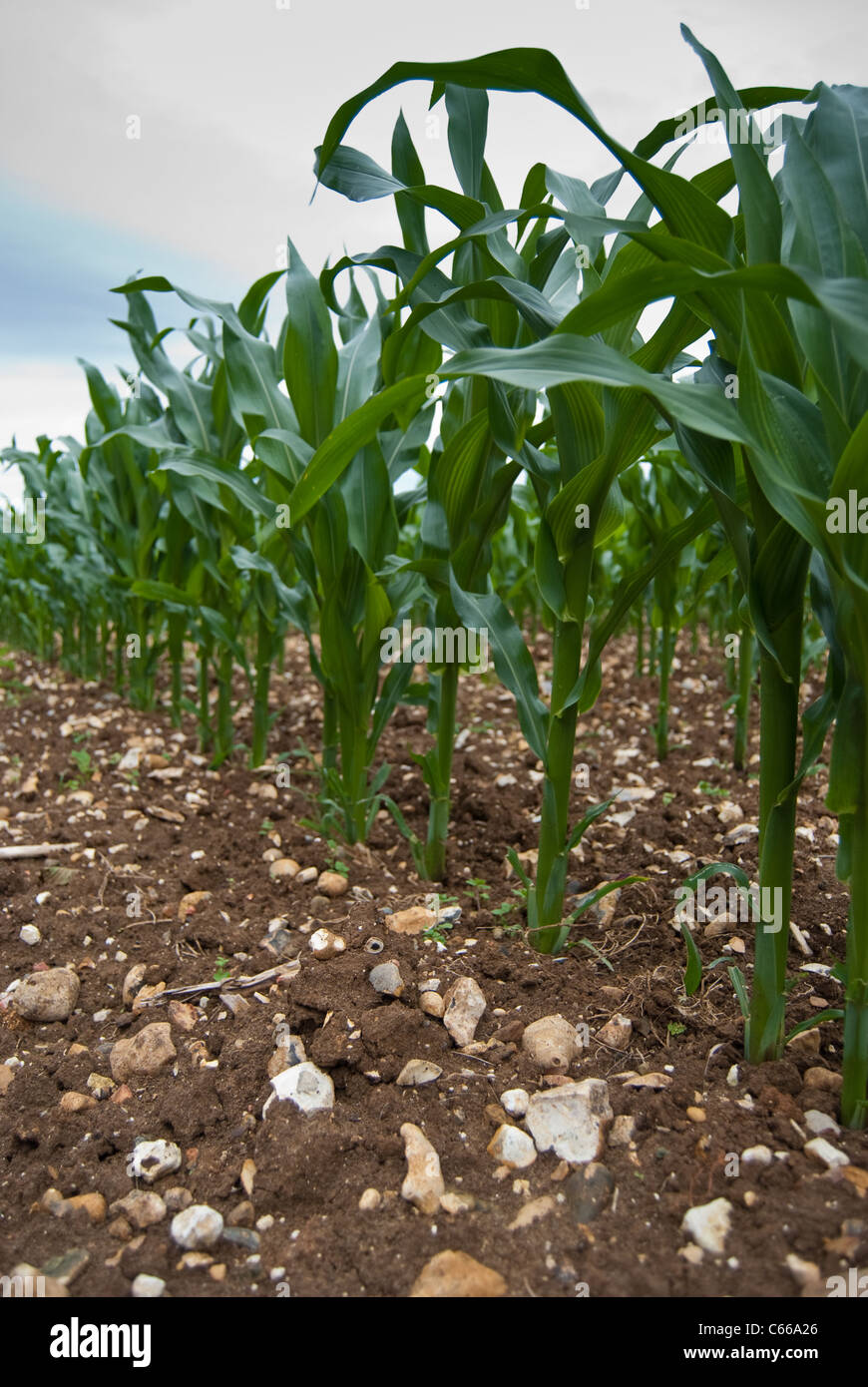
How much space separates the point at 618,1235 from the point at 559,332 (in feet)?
3.24

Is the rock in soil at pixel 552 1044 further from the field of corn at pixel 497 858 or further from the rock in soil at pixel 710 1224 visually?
the rock in soil at pixel 710 1224

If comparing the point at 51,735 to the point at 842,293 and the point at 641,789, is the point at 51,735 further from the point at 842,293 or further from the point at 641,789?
the point at 842,293

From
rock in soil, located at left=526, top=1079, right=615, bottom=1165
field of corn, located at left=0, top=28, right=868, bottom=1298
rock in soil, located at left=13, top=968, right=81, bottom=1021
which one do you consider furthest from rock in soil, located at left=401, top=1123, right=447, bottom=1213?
rock in soil, located at left=13, top=968, right=81, bottom=1021

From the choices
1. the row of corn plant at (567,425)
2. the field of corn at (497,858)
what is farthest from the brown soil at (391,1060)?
the row of corn plant at (567,425)

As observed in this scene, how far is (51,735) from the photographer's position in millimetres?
3217

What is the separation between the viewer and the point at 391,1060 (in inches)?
49.6

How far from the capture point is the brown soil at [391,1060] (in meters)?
0.94

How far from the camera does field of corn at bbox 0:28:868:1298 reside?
937mm

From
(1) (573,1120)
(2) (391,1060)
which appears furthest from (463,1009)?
(1) (573,1120)

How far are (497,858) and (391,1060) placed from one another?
2.63ft

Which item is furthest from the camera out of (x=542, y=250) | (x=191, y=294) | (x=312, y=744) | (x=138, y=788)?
(x=312, y=744)

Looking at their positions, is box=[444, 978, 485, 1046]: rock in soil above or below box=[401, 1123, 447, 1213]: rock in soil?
above

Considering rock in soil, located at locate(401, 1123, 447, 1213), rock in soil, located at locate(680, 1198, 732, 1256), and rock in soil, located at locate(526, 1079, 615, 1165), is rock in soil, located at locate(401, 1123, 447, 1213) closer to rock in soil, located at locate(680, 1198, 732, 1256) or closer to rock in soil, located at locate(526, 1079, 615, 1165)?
rock in soil, located at locate(526, 1079, 615, 1165)
